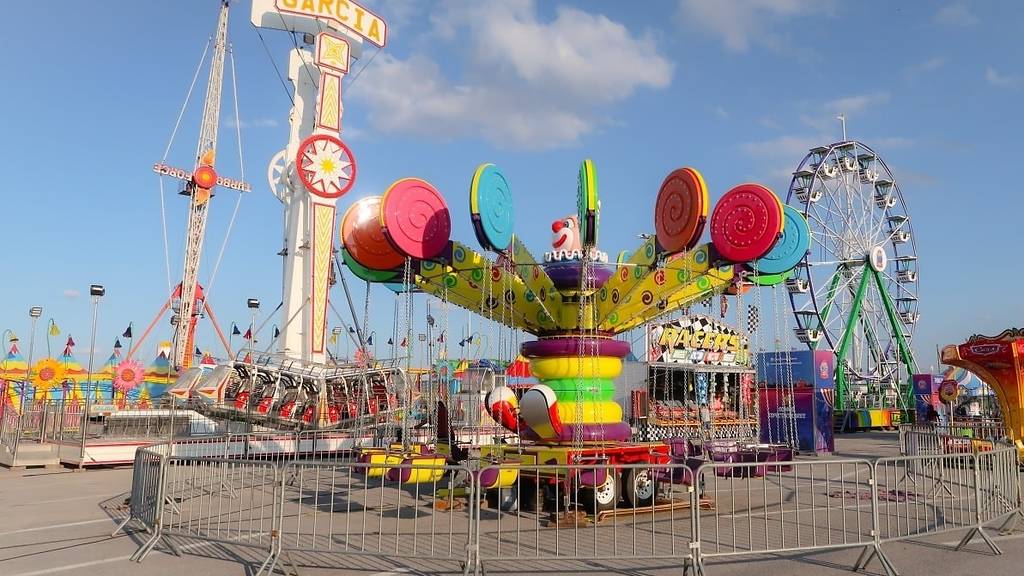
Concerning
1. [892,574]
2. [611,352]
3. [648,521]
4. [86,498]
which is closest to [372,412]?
[86,498]

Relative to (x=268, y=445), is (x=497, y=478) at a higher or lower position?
higher

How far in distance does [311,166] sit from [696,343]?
15.4 meters

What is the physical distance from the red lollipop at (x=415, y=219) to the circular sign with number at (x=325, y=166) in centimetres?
1170

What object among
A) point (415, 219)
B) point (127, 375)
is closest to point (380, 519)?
point (415, 219)

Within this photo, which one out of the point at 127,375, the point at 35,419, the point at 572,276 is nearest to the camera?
the point at 572,276

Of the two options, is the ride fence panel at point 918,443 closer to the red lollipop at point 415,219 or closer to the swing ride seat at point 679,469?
the swing ride seat at point 679,469

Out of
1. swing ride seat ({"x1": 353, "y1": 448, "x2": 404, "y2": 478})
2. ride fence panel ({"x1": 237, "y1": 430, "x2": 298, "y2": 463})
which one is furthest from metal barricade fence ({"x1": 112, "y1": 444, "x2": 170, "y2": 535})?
ride fence panel ({"x1": 237, "y1": 430, "x2": 298, "y2": 463})

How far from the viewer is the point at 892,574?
6688 millimetres

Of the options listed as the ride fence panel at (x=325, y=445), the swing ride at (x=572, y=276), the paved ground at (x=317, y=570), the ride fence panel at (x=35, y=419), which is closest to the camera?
the paved ground at (x=317, y=570)

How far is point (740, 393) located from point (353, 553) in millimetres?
23801

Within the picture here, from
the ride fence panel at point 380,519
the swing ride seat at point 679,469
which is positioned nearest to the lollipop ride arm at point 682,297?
the swing ride seat at point 679,469

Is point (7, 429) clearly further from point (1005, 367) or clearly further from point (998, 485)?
point (1005, 367)

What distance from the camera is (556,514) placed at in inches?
328

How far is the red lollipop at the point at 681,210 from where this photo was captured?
1071 centimetres
